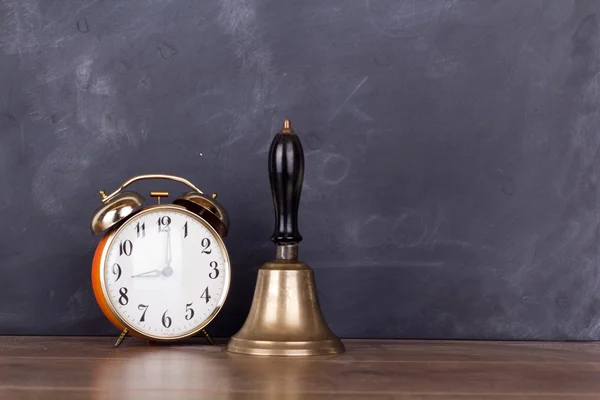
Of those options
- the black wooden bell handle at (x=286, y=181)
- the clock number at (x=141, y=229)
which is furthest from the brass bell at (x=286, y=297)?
the clock number at (x=141, y=229)

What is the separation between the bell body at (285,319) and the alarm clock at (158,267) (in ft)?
0.39

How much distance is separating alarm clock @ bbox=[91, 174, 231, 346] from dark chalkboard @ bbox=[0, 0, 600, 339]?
17 centimetres

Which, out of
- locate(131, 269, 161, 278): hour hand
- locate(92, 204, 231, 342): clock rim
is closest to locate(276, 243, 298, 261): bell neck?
locate(92, 204, 231, 342): clock rim

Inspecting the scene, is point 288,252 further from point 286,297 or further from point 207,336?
point 207,336

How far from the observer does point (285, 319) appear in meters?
1.35

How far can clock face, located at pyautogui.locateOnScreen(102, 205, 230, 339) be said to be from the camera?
56.6 inches

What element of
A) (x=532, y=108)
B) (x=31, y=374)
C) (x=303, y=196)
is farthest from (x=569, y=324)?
(x=31, y=374)

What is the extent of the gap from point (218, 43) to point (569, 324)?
0.92m

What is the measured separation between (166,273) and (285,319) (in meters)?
0.25

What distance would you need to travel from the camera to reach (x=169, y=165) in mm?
1659

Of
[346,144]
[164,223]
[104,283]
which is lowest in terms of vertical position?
[104,283]

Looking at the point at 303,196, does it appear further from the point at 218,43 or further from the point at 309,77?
the point at 218,43

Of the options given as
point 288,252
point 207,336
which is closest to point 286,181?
point 288,252

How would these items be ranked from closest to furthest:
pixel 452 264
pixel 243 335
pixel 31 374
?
pixel 31 374, pixel 243 335, pixel 452 264
